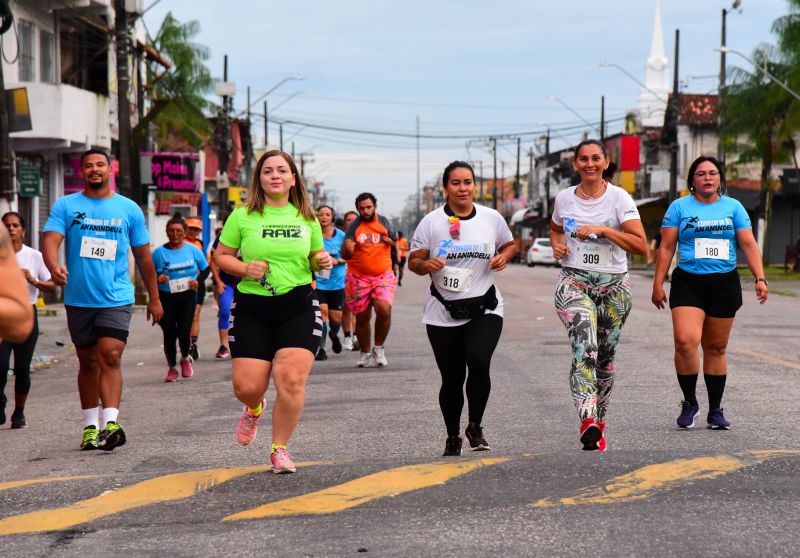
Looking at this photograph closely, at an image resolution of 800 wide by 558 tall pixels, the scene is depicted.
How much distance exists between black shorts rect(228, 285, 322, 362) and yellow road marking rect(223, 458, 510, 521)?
0.88 metres

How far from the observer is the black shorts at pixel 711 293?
29.9 feet

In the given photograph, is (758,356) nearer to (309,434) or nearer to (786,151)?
(309,434)

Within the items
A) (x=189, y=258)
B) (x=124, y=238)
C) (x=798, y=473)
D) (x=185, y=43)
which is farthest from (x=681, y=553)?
(x=185, y=43)

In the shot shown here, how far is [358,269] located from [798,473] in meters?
8.83

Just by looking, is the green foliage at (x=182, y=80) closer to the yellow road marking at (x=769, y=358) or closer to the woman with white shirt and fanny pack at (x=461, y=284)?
the yellow road marking at (x=769, y=358)

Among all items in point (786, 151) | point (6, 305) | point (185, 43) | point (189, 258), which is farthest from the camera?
point (185, 43)

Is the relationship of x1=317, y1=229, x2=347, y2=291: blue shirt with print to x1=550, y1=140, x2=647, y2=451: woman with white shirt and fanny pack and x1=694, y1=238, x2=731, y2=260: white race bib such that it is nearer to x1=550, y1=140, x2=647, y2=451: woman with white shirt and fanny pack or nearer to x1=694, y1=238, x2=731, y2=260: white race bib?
x1=694, y1=238, x2=731, y2=260: white race bib

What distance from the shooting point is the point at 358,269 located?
599 inches

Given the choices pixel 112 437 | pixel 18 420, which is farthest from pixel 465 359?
pixel 18 420

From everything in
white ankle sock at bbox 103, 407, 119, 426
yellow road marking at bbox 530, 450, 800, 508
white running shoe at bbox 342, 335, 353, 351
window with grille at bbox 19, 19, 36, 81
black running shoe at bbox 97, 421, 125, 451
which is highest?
window with grille at bbox 19, 19, 36, 81

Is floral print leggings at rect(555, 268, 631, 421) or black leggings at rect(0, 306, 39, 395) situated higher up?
floral print leggings at rect(555, 268, 631, 421)

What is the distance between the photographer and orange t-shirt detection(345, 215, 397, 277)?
1493 centimetres

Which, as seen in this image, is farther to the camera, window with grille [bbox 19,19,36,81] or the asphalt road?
window with grille [bbox 19,19,36,81]

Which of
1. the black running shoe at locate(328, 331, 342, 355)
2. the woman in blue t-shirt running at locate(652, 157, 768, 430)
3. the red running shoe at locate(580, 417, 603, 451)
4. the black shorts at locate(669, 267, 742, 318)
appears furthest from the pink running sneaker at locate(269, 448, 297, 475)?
the black running shoe at locate(328, 331, 342, 355)
